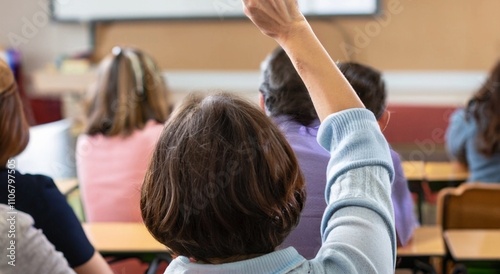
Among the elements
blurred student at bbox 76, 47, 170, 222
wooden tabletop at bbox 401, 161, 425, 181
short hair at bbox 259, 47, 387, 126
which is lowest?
wooden tabletop at bbox 401, 161, 425, 181

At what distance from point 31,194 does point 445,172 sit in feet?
8.23

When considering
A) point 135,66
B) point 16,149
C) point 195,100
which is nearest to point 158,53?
point 135,66

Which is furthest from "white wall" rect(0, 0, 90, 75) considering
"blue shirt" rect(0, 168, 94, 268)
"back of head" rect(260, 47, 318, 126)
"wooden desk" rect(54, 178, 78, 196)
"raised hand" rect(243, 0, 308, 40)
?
"raised hand" rect(243, 0, 308, 40)

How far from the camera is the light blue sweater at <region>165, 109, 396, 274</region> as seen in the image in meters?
0.87

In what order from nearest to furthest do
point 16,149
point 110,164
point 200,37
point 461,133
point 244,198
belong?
point 244,198
point 16,149
point 110,164
point 461,133
point 200,37

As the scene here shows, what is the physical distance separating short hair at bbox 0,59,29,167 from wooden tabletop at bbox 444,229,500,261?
145 centimetres

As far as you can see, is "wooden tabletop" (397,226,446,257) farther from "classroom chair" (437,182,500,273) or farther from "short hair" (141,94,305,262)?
"short hair" (141,94,305,262)

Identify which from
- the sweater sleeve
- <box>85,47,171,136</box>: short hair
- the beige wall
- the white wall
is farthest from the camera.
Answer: the white wall

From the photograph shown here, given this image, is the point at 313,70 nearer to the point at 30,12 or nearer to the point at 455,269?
the point at 455,269

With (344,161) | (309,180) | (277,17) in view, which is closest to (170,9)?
(309,180)

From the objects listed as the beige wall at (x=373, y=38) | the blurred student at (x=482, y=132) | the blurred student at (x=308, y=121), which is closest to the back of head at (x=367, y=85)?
the blurred student at (x=308, y=121)

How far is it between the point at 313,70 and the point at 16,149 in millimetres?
914

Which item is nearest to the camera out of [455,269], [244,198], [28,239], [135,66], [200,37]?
[244,198]

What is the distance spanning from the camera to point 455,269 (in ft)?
8.00
